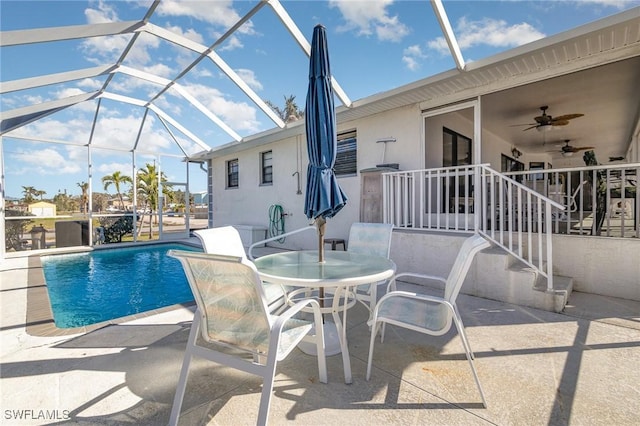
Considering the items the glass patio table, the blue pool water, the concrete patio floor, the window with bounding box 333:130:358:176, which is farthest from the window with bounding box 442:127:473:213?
the blue pool water

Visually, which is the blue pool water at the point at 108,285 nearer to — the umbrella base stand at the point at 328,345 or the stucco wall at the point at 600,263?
the umbrella base stand at the point at 328,345

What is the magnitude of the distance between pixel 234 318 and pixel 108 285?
18.4 ft

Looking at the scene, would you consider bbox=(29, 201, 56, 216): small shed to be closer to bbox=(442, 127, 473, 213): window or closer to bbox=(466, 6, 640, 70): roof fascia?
bbox=(442, 127, 473, 213): window

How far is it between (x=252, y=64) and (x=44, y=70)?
12.8 feet

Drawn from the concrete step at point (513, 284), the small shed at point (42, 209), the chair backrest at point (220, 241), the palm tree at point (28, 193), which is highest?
the palm tree at point (28, 193)

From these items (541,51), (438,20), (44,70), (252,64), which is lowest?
(541,51)

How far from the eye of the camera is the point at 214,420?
68.6 inches

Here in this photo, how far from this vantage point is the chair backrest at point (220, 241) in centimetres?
278

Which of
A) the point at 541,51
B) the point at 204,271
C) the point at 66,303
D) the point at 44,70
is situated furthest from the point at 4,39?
the point at 541,51

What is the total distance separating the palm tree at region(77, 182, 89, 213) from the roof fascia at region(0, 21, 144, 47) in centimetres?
698

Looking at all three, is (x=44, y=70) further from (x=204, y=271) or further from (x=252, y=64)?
(x=204, y=271)

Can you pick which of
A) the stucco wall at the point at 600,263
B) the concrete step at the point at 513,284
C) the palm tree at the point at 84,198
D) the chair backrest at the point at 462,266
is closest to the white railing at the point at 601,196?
the stucco wall at the point at 600,263

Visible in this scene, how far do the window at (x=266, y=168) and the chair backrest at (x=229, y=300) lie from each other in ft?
24.2

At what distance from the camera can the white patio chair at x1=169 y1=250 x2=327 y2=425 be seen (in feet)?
5.08
